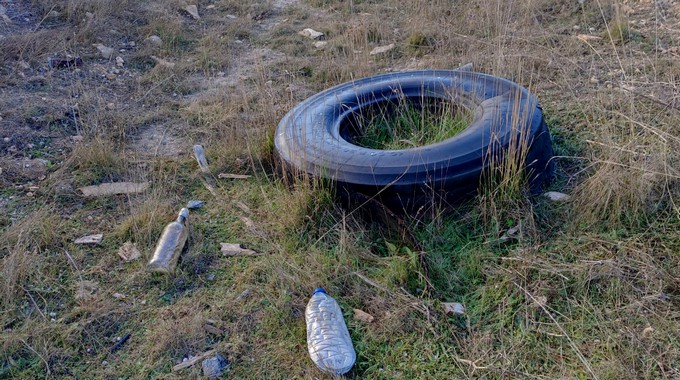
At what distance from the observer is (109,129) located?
429 cm

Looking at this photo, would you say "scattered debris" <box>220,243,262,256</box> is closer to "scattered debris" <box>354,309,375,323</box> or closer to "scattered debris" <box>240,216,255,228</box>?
"scattered debris" <box>240,216,255,228</box>

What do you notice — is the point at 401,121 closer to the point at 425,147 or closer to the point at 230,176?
the point at 425,147

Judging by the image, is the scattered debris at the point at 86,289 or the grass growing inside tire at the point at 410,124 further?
the grass growing inside tire at the point at 410,124

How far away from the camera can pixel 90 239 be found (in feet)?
10.5

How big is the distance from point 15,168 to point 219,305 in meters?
1.88

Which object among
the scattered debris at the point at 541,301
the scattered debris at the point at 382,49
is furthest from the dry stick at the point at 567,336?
the scattered debris at the point at 382,49

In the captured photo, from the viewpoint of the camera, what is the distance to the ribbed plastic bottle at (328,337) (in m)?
2.33

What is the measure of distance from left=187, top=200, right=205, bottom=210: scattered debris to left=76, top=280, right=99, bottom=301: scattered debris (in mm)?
700

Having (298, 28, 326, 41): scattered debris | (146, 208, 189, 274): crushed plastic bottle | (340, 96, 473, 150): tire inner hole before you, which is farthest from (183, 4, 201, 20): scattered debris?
(146, 208, 189, 274): crushed plastic bottle

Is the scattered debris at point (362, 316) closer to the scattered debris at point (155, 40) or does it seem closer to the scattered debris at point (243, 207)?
the scattered debris at point (243, 207)

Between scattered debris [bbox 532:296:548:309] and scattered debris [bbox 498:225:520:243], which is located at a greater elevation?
scattered debris [bbox 498:225:520:243]

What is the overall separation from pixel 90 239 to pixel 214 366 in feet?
3.90

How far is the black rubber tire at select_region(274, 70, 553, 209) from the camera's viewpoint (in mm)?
2938

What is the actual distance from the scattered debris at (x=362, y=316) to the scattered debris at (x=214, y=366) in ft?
1.78
